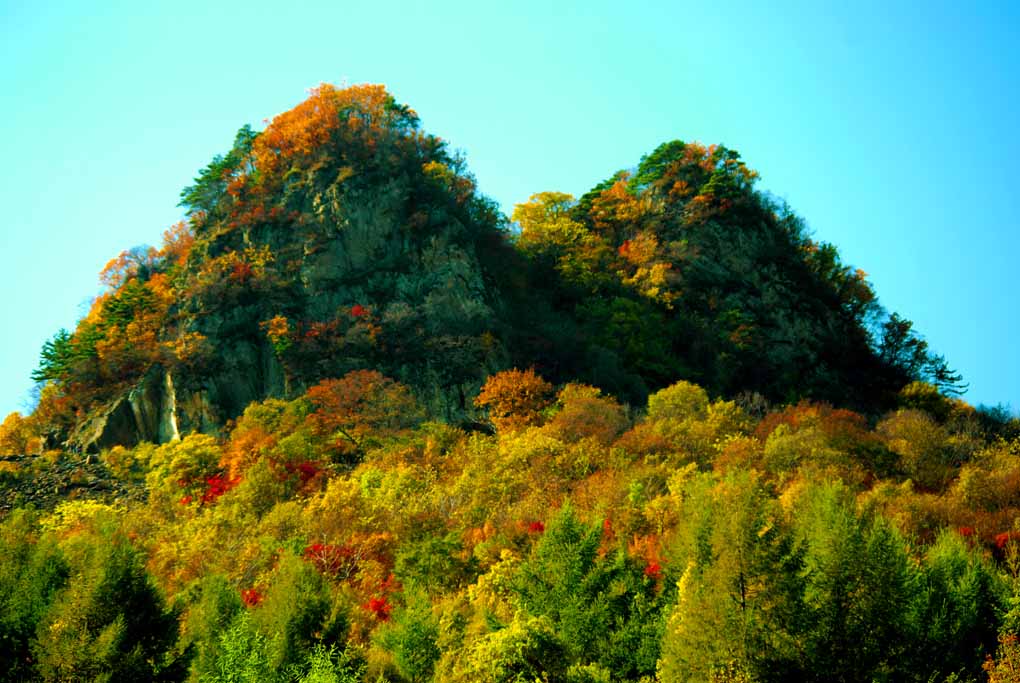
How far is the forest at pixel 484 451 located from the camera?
25625mm

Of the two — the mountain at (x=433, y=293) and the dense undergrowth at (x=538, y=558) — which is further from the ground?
the mountain at (x=433, y=293)

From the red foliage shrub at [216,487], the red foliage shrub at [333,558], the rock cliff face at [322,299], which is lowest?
the red foliage shrub at [333,558]

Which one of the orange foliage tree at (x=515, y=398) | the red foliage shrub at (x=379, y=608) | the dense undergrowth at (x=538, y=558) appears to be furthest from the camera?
the orange foliage tree at (x=515, y=398)

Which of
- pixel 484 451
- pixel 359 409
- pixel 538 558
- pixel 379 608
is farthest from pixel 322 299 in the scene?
pixel 538 558

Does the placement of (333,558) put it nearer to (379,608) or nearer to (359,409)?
(379,608)

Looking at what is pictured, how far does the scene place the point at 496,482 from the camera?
40.9 m

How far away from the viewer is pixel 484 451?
45.1m

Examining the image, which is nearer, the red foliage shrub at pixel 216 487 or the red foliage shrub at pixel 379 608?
the red foliage shrub at pixel 379 608

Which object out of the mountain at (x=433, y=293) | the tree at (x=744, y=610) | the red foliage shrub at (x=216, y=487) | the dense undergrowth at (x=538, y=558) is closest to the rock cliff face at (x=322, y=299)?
the mountain at (x=433, y=293)

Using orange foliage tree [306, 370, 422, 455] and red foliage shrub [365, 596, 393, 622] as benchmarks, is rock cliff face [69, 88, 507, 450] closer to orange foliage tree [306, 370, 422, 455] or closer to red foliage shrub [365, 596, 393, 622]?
orange foliage tree [306, 370, 422, 455]

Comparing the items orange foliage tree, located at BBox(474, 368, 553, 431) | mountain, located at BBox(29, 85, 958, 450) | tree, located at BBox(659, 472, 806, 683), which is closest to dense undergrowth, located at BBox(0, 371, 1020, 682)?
tree, located at BBox(659, 472, 806, 683)

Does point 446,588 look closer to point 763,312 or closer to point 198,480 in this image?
point 198,480

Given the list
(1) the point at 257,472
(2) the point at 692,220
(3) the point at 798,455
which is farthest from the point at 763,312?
(1) the point at 257,472

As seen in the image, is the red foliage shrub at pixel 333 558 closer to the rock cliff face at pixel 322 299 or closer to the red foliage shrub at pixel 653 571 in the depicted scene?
the red foliage shrub at pixel 653 571
